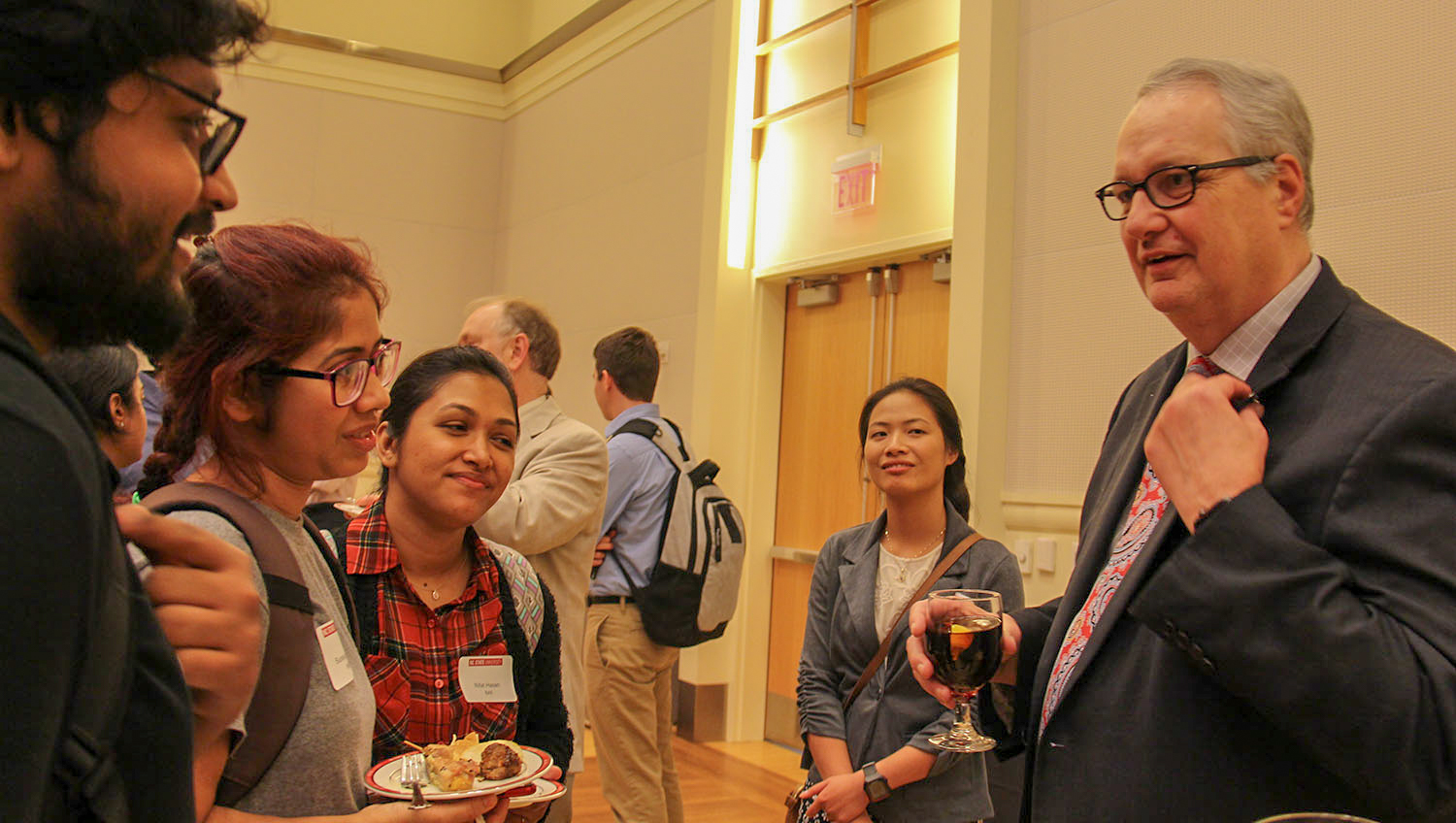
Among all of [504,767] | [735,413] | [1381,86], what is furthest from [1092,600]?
[735,413]

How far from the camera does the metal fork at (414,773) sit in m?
1.29

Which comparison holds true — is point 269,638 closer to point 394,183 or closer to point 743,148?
point 743,148

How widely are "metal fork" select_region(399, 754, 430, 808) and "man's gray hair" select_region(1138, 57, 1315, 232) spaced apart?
1308 mm

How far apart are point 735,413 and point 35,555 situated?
5.44 metres

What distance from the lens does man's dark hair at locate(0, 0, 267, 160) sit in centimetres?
63

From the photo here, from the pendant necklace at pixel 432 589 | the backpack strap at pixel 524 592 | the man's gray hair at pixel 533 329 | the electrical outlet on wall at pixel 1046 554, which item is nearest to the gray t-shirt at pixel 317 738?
the pendant necklace at pixel 432 589

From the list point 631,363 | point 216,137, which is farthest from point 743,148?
point 216,137

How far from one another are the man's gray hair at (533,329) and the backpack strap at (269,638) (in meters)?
1.93

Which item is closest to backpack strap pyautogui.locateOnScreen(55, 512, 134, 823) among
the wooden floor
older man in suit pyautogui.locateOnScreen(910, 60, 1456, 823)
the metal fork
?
the metal fork

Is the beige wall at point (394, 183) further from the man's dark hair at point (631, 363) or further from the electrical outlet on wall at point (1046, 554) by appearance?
the electrical outlet on wall at point (1046, 554)

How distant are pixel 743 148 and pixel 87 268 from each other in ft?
18.6

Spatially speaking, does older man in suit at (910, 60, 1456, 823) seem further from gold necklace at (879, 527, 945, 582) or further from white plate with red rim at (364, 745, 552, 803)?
gold necklace at (879, 527, 945, 582)

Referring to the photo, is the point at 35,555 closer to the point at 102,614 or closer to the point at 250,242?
the point at 102,614

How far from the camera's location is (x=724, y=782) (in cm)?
486
